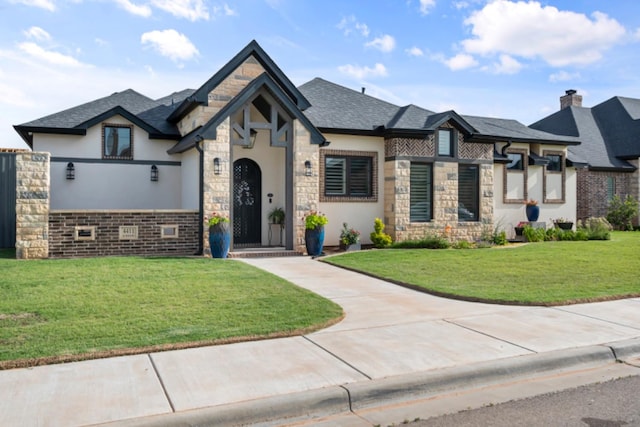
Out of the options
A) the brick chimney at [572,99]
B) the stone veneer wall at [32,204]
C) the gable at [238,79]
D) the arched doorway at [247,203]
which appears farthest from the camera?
the brick chimney at [572,99]

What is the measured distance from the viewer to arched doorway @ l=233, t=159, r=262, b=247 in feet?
53.2

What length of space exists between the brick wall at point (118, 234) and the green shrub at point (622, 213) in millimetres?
20679

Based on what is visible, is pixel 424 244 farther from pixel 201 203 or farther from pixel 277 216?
pixel 201 203

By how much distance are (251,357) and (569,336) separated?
3.88m

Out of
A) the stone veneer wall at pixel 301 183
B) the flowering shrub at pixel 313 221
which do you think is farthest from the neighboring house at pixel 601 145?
the flowering shrub at pixel 313 221

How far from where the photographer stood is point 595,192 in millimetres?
26172

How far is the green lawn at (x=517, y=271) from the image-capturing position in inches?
→ 359

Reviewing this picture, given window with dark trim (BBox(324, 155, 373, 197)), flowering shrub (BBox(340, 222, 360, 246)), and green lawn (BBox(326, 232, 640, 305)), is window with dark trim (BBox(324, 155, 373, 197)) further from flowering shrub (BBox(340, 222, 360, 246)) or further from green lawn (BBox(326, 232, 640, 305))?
green lawn (BBox(326, 232, 640, 305))

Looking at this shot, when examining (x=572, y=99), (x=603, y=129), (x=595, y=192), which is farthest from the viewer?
(x=572, y=99)

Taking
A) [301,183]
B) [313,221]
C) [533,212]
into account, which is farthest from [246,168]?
[533,212]

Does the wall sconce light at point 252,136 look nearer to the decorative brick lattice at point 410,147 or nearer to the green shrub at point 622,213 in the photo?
the decorative brick lattice at point 410,147

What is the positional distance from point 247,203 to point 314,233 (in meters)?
2.63

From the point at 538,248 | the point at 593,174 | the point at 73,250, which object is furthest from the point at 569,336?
the point at 593,174

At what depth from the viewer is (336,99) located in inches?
768
